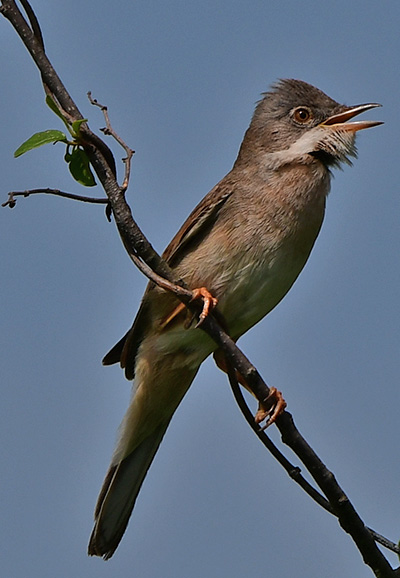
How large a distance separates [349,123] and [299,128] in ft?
1.37

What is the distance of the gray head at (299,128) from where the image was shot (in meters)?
5.04

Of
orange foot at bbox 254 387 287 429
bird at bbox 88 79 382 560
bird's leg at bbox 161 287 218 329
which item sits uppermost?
bird at bbox 88 79 382 560

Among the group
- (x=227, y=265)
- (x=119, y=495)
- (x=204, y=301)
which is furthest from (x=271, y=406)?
(x=119, y=495)

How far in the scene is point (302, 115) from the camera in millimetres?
5469

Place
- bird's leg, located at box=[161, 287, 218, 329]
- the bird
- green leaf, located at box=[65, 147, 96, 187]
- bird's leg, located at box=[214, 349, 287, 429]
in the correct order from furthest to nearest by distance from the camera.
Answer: the bird < bird's leg, located at box=[214, 349, 287, 429] < bird's leg, located at box=[161, 287, 218, 329] < green leaf, located at box=[65, 147, 96, 187]

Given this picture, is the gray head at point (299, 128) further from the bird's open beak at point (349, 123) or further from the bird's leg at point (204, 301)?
the bird's leg at point (204, 301)

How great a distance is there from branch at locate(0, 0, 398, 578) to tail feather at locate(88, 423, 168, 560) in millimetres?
1694

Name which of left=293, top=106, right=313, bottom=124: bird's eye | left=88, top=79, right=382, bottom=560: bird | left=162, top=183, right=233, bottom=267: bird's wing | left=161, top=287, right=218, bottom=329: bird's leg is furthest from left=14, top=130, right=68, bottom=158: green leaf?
left=293, top=106, right=313, bottom=124: bird's eye

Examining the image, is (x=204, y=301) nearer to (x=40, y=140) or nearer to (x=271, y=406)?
(x=271, y=406)

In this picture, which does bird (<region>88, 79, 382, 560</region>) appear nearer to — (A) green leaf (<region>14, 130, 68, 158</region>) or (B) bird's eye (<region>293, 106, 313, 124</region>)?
(B) bird's eye (<region>293, 106, 313, 124</region>)

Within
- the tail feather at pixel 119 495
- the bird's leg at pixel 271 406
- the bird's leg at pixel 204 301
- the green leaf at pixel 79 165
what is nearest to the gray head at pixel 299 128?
the bird's leg at pixel 204 301

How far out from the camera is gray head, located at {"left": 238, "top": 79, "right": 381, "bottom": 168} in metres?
5.04

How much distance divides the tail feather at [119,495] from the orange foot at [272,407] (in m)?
1.02

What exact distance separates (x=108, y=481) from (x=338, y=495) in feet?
7.28
